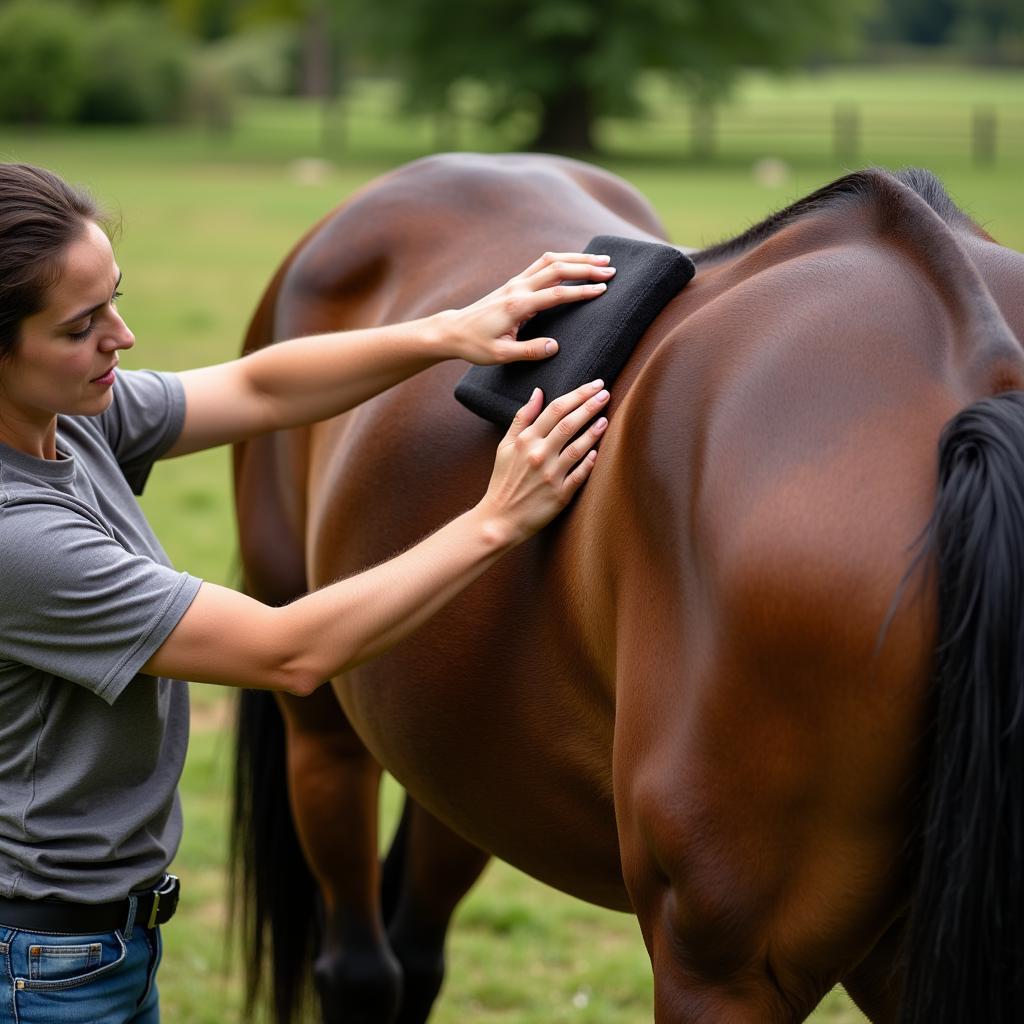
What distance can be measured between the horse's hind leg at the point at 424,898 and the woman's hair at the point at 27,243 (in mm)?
1767

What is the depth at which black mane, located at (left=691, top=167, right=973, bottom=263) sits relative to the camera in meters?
1.69

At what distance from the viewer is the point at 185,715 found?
2232 millimetres

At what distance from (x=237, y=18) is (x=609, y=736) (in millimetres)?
55175

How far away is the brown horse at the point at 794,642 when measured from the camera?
128 cm

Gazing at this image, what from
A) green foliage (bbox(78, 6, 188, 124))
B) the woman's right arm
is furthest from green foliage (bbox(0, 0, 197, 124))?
the woman's right arm

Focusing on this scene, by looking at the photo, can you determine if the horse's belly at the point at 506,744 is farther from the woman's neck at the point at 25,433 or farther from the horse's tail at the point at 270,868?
the horse's tail at the point at 270,868

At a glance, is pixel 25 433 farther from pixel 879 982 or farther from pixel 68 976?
pixel 879 982

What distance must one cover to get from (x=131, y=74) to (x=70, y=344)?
33.1 m

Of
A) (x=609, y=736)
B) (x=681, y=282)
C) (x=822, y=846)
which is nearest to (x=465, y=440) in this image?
(x=681, y=282)

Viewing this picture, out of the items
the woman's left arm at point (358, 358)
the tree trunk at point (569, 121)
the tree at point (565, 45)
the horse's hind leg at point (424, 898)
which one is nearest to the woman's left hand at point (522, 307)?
the woman's left arm at point (358, 358)

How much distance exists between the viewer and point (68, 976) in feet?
6.45

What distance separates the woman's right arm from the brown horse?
0.06 m

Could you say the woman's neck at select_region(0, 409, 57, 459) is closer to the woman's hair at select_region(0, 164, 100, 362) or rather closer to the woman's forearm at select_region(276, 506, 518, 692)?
the woman's hair at select_region(0, 164, 100, 362)

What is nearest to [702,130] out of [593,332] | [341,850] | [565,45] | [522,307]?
[565,45]
